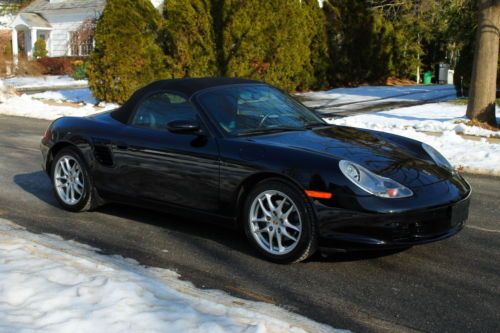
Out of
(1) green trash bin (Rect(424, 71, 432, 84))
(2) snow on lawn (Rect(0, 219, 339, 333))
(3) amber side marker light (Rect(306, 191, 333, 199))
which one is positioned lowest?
(2) snow on lawn (Rect(0, 219, 339, 333))

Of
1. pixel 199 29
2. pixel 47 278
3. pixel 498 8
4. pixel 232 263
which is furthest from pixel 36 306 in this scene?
pixel 199 29

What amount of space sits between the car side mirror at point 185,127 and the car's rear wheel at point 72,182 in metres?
1.47

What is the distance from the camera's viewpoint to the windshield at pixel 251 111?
558cm

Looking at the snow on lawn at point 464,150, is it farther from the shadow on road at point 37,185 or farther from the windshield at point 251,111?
the shadow on road at point 37,185

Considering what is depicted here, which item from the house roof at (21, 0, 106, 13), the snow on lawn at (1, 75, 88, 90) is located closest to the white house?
the house roof at (21, 0, 106, 13)

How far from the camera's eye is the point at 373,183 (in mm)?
4730

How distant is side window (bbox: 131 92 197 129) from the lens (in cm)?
574

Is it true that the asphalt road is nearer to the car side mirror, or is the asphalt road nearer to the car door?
the car door

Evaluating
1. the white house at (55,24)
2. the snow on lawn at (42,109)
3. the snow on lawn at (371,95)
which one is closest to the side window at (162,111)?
the snow on lawn at (42,109)

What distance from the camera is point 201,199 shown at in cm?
548

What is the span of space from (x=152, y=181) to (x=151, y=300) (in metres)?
2.02

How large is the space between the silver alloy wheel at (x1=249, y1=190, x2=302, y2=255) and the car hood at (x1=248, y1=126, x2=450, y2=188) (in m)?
0.44

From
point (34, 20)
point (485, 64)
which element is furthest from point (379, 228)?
point (34, 20)

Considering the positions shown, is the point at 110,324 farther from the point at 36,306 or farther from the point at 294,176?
the point at 294,176
